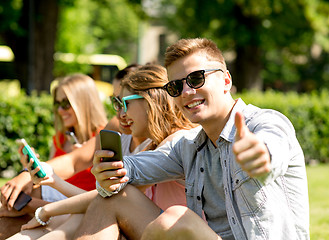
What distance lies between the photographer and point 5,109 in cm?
984

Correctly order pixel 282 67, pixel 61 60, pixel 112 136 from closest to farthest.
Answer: pixel 112 136 → pixel 61 60 → pixel 282 67

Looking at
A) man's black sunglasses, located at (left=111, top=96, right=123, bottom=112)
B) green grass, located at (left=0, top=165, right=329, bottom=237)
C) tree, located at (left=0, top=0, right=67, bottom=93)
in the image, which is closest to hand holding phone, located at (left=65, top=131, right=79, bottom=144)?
man's black sunglasses, located at (left=111, top=96, right=123, bottom=112)

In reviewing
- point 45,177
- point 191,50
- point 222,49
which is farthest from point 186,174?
point 222,49

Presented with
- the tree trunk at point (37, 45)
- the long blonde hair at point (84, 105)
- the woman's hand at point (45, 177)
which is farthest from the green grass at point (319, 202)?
the tree trunk at point (37, 45)

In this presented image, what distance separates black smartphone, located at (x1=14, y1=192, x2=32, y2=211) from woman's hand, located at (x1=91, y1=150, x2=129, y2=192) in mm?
1030

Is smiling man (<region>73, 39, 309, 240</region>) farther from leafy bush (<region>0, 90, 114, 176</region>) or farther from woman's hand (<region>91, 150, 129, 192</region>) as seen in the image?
leafy bush (<region>0, 90, 114, 176</region>)

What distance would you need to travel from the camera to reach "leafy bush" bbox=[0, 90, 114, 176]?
984cm

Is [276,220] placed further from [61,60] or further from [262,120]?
[61,60]

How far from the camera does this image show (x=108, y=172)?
9.83 ft

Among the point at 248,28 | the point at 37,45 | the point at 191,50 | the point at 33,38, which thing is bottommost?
the point at 191,50

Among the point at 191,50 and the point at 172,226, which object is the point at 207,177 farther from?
the point at 191,50


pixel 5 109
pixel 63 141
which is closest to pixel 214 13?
pixel 5 109

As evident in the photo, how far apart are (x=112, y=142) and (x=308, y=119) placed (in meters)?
10.6

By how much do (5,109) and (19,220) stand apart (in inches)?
251
